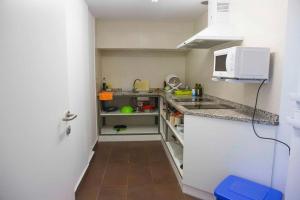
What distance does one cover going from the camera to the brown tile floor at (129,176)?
2.17 m

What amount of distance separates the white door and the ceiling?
1.54 metres

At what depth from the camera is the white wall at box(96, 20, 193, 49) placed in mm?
3670

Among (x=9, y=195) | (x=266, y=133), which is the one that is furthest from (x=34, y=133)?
(x=266, y=133)

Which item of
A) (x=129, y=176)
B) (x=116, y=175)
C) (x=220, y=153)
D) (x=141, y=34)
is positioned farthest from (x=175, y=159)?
(x=141, y=34)

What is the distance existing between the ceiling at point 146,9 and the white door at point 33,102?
5.05 ft

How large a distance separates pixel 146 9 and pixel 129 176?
2.23m

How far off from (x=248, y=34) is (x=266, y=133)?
94cm

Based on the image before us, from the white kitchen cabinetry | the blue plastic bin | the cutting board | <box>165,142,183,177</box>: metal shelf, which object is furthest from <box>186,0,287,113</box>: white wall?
the cutting board

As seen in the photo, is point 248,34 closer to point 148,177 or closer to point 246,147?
point 246,147

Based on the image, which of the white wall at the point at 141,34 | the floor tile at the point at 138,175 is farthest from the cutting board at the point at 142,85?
the floor tile at the point at 138,175

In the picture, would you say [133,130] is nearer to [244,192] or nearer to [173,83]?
[173,83]

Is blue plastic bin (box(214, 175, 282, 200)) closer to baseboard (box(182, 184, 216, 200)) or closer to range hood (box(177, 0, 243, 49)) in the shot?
baseboard (box(182, 184, 216, 200))

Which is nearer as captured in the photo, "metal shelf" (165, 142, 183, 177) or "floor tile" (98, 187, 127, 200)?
"floor tile" (98, 187, 127, 200)

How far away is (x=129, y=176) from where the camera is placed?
2559 mm
